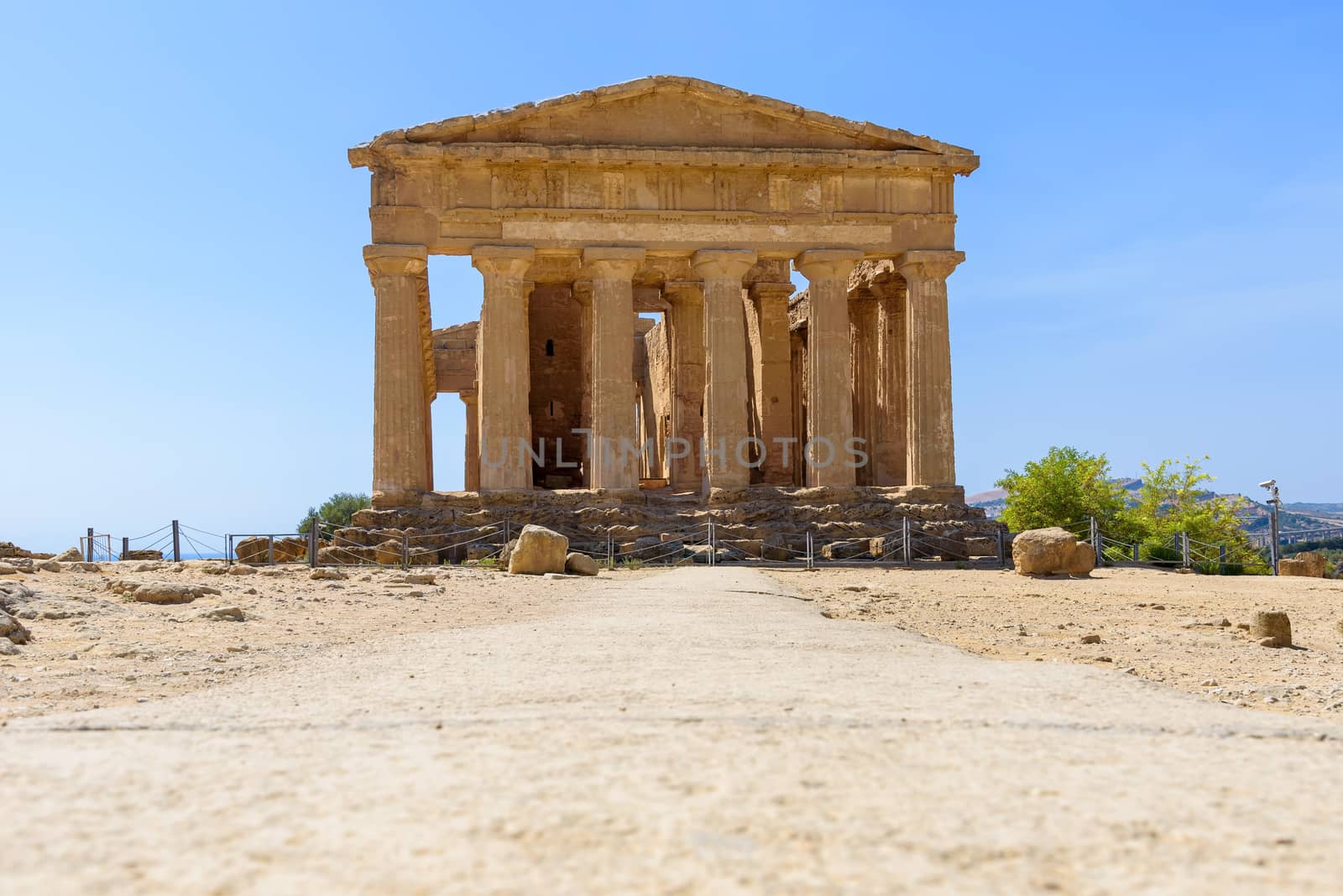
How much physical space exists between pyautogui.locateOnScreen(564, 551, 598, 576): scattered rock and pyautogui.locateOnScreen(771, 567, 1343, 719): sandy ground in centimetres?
314

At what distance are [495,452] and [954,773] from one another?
73.0 feet

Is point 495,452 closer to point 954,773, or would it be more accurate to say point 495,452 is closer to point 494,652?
point 494,652

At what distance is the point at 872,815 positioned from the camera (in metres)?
2.96

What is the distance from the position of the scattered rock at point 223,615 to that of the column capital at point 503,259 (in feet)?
52.2

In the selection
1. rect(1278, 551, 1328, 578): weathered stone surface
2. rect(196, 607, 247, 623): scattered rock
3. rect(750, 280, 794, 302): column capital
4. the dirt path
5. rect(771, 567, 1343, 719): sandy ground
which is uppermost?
rect(750, 280, 794, 302): column capital

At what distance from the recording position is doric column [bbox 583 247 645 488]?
25547mm

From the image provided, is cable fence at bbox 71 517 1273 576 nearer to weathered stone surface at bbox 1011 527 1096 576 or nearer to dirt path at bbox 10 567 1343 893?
weathered stone surface at bbox 1011 527 1096 576

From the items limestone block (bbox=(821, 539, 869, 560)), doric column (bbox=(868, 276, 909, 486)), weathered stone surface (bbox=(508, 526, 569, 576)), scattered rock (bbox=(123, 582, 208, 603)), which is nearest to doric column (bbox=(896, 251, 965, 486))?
limestone block (bbox=(821, 539, 869, 560))

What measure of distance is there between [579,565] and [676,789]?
51.1 ft

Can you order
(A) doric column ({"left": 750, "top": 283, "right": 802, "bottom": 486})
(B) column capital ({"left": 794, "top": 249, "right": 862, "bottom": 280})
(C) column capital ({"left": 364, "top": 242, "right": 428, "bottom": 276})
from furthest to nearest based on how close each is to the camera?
1. (A) doric column ({"left": 750, "top": 283, "right": 802, "bottom": 486})
2. (B) column capital ({"left": 794, "top": 249, "right": 862, "bottom": 280})
3. (C) column capital ({"left": 364, "top": 242, "right": 428, "bottom": 276})

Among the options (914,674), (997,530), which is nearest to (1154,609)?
(914,674)

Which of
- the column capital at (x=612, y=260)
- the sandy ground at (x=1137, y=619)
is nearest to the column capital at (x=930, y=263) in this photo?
the column capital at (x=612, y=260)

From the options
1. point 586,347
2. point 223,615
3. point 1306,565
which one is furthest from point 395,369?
point 1306,565

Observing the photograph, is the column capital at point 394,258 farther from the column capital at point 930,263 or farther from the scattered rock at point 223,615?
the scattered rock at point 223,615
